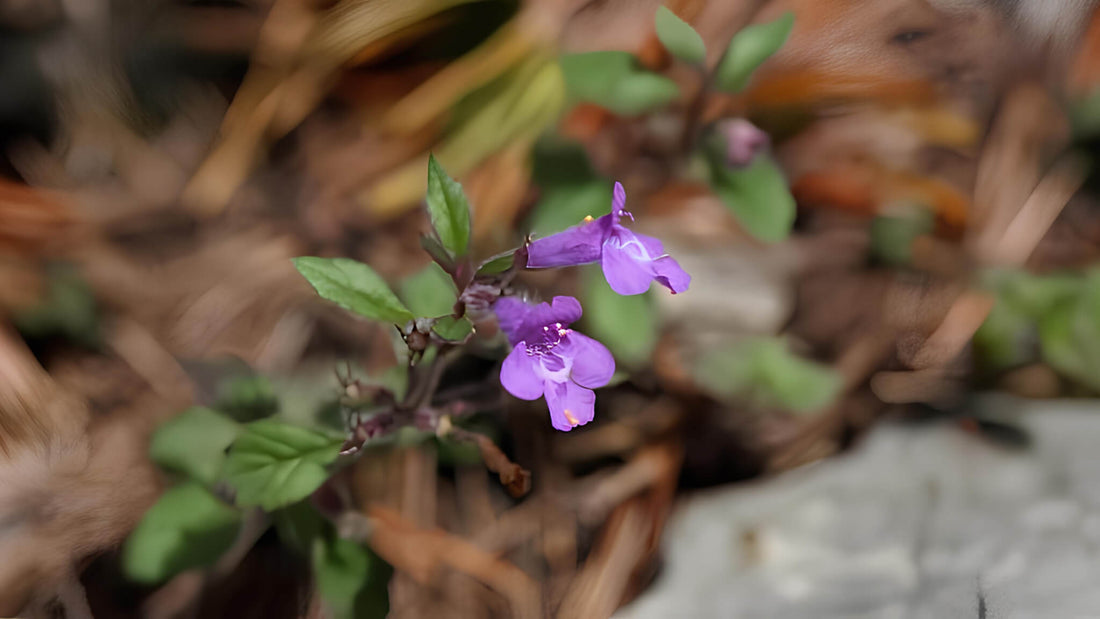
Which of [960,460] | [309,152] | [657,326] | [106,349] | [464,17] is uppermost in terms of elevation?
[464,17]

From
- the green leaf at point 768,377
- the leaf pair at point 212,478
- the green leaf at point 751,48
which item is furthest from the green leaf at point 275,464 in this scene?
the green leaf at point 751,48

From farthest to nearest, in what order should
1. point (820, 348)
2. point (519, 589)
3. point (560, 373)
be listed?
point (820, 348)
point (519, 589)
point (560, 373)

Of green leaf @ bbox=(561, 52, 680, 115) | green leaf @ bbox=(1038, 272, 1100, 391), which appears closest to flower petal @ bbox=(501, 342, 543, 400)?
green leaf @ bbox=(561, 52, 680, 115)

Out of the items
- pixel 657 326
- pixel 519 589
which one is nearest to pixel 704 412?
pixel 657 326

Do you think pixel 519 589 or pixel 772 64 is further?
pixel 772 64

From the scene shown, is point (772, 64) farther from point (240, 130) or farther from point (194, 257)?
point (194, 257)
